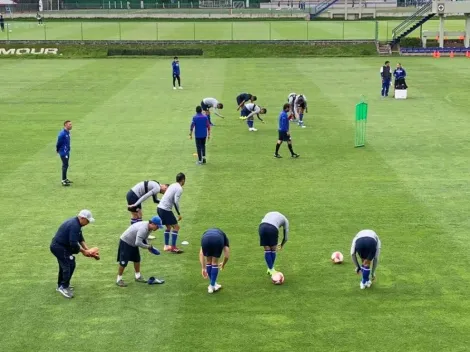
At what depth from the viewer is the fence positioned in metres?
72.2

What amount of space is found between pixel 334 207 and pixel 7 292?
28.4 feet

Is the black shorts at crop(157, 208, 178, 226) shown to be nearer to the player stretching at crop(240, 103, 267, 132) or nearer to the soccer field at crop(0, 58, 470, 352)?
the soccer field at crop(0, 58, 470, 352)

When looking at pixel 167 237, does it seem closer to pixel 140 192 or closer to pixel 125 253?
pixel 140 192

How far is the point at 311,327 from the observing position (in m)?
12.3

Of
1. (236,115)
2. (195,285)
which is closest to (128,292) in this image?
(195,285)

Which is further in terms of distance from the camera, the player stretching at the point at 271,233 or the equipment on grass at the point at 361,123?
the equipment on grass at the point at 361,123

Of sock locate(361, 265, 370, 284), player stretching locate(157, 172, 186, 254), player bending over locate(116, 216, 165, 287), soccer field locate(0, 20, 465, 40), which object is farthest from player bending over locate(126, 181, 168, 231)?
soccer field locate(0, 20, 465, 40)

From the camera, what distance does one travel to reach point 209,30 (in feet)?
273

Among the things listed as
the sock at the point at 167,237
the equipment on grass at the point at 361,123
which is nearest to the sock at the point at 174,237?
Answer: the sock at the point at 167,237

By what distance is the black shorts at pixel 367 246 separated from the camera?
13.3 metres

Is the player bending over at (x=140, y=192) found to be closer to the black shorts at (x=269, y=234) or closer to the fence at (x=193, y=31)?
the black shorts at (x=269, y=234)

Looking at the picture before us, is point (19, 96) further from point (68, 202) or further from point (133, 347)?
point (133, 347)

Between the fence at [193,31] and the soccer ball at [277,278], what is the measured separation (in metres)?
53.8

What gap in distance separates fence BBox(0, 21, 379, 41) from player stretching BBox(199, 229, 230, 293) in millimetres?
54387
